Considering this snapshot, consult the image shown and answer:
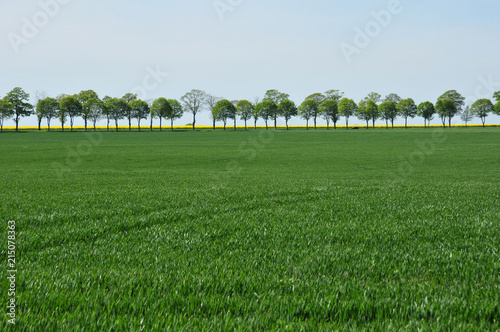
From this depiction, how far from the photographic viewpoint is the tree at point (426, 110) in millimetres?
149125

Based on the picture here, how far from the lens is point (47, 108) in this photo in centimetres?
13625

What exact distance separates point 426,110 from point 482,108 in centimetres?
2784

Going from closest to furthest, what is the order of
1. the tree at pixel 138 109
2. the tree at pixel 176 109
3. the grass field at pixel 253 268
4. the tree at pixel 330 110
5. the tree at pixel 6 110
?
the grass field at pixel 253 268
the tree at pixel 6 110
the tree at pixel 138 109
the tree at pixel 176 109
the tree at pixel 330 110

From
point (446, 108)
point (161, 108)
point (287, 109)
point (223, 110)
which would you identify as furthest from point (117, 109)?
point (446, 108)

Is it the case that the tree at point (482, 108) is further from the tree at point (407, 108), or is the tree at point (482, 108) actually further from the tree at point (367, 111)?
the tree at point (367, 111)

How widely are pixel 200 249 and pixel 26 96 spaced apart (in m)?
156

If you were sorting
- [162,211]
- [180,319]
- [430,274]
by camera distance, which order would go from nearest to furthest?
[180,319]
[430,274]
[162,211]

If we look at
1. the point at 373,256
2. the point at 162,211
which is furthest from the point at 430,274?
the point at 162,211

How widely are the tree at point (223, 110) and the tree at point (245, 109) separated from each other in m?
6.66

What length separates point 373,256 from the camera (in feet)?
20.3

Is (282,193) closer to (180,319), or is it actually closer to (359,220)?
(359,220)


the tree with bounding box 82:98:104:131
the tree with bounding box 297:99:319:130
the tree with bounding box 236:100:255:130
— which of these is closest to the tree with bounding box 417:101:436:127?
the tree with bounding box 297:99:319:130

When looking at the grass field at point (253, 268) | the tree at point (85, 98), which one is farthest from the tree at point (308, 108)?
the grass field at point (253, 268)

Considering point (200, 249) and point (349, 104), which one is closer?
point (200, 249)
